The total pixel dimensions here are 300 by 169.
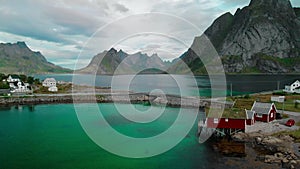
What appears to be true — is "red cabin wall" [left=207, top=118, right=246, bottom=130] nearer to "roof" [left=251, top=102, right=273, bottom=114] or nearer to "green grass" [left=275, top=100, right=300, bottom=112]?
"roof" [left=251, top=102, right=273, bottom=114]

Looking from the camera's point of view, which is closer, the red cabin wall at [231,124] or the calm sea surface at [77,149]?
the calm sea surface at [77,149]

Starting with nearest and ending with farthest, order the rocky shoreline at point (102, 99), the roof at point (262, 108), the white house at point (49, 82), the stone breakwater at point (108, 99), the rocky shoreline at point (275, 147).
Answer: the rocky shoreline at point (275, 147), the roof at point (262, 108), the stone breakwater at point (108, 99), the rocky shoreline at point (102, 99), the white house at point (49, 82)

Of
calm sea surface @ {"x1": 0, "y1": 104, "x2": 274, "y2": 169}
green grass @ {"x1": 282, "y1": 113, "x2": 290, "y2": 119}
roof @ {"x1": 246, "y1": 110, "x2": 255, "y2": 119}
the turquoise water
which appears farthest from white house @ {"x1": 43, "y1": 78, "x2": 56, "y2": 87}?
green grass @ {"x1": 282, "y1": 113, "x2": 290, "y2": 119}

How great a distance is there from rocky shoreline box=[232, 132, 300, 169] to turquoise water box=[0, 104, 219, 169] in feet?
16.8

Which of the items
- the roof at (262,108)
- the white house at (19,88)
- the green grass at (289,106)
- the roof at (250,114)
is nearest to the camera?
the roof at (250,114)

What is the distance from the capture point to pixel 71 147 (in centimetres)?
2891

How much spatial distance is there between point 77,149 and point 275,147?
22348mm

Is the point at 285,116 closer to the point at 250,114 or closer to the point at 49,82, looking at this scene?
the point at 250,114

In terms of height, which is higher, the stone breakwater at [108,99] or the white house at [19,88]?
the white house at [19,88]

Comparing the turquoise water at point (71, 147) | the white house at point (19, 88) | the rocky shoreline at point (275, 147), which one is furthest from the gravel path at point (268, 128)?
the white house at point (19, 88)

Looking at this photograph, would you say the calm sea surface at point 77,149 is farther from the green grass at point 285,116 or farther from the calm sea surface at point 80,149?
the green grass at point 285,116

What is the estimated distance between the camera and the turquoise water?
78.5ft

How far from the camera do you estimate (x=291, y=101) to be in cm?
5066

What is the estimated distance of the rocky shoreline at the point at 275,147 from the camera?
75.0 ft
